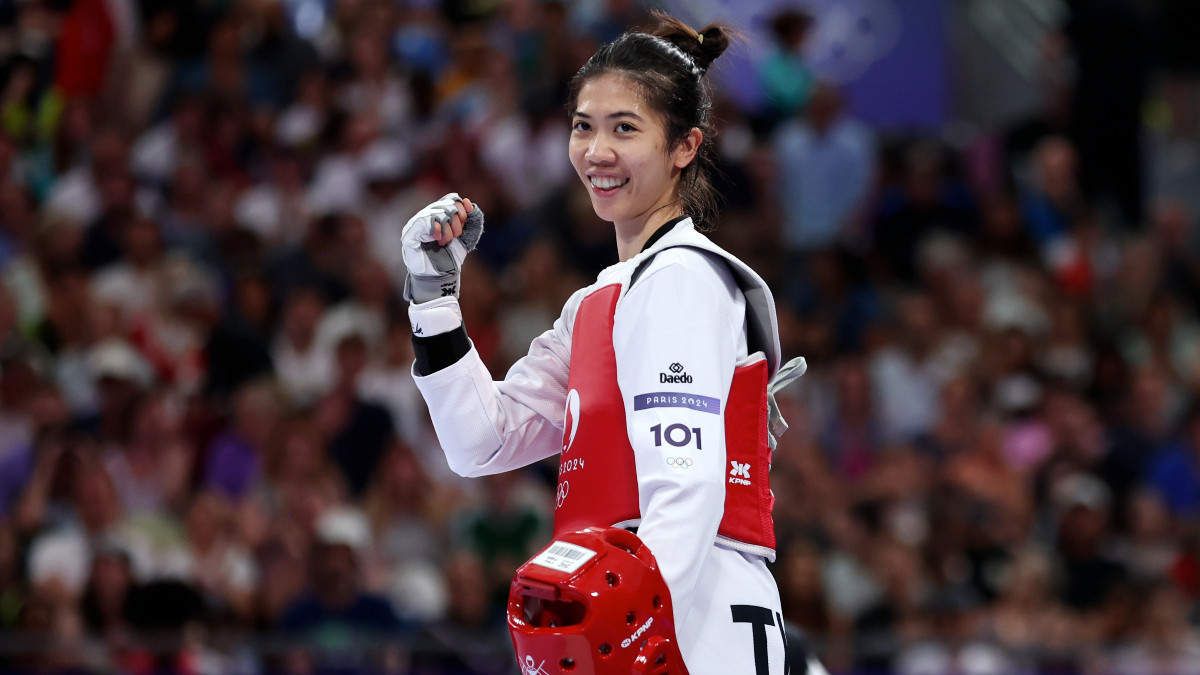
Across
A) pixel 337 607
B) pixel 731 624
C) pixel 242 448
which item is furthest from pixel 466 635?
pixel 731 624

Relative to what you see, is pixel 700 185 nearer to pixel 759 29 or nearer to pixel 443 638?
pixel 443 638

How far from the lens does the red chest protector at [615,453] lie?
374cm

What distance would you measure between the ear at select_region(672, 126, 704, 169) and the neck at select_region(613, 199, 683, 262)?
0.11 metres

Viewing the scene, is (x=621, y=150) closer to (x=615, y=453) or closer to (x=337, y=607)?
(x=615, y=453)

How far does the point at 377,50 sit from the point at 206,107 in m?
1.31

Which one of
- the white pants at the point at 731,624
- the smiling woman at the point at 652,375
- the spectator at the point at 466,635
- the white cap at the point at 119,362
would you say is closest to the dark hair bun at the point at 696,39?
the smiling woman at the point at 652,375

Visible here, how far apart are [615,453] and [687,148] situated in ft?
2.93

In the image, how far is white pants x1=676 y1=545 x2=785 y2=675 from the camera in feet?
11.9

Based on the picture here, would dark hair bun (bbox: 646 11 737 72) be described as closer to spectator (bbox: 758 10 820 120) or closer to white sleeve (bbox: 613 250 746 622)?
white sleeve (bbox: 613 250 746 622)

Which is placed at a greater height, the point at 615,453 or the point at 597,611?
the point at 615,453

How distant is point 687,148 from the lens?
4129mm

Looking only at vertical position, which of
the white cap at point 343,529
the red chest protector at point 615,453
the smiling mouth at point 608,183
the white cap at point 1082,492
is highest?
the smiling mouth at point 608,183

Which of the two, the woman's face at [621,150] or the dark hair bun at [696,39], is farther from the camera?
the dark hair bun at [696,39]

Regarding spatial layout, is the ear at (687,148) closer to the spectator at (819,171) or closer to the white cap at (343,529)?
the white cap at (343,529)
